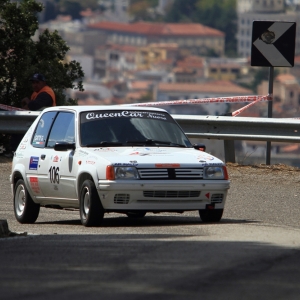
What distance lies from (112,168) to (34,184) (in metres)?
1.77

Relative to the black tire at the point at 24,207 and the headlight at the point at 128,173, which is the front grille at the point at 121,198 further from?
the black tire at the point at 24,207

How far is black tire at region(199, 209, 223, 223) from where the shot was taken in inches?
436

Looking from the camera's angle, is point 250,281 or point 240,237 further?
point 240,237

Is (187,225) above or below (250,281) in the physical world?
below

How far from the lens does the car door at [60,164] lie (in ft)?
37.1

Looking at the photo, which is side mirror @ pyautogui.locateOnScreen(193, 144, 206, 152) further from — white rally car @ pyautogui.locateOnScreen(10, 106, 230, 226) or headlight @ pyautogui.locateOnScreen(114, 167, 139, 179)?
headlight @ pyautogui.locateOnScreen(114, 167, 139, 179)

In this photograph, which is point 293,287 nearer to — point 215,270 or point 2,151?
point 215,270

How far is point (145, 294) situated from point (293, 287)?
1002 mm

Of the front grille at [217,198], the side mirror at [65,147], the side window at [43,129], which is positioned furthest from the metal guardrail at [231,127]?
the side mirror at [65,147]

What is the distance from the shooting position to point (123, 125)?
37.8 ft

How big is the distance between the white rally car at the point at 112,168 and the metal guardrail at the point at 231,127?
4.85 meters

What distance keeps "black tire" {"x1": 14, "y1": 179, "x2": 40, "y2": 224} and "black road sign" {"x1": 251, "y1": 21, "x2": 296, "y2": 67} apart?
20.6ft

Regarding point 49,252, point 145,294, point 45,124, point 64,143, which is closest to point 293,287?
point 145,294

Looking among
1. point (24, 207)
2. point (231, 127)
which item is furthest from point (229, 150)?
point (24, 207)
